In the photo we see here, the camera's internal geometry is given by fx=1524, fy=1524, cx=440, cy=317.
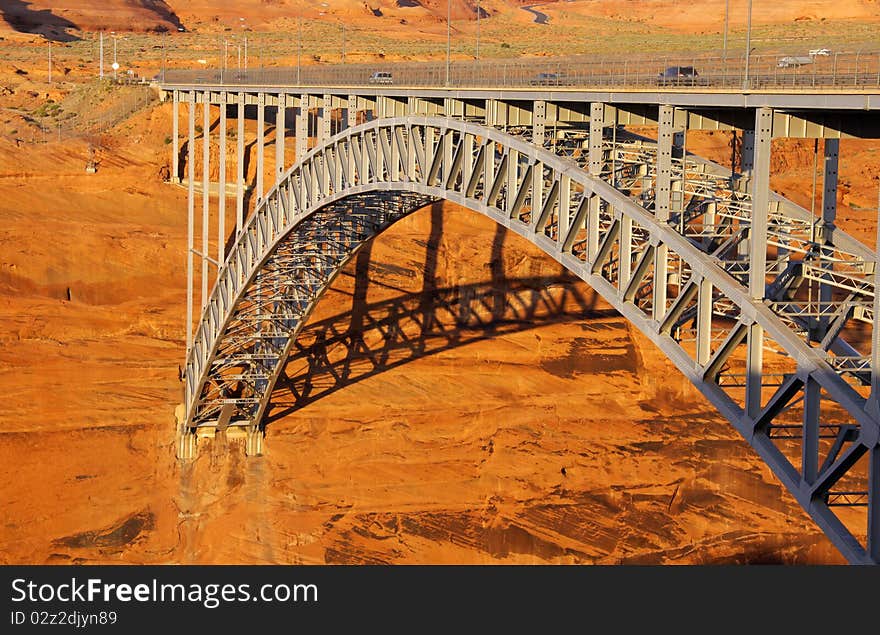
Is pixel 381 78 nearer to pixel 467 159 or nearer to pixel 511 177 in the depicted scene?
pixel 467 159

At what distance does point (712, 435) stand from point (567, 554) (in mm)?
7153

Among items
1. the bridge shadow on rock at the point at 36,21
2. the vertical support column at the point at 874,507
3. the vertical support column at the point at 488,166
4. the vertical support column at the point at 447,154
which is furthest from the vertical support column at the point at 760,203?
the bridge shadow on rock at the point at 36,21

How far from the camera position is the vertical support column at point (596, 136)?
26.0m

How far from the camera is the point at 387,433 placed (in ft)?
170

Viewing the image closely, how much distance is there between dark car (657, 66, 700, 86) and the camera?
24.5 meters

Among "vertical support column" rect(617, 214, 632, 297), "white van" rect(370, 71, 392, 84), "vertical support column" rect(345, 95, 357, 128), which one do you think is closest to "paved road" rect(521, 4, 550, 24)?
"white van" rect(370, 71, 392, 84)

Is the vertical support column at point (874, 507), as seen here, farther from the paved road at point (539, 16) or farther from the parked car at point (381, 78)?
the paved road at point (539, 16)

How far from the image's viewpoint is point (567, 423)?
174 ft

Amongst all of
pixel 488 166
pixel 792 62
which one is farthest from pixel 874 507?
pixel 488 166

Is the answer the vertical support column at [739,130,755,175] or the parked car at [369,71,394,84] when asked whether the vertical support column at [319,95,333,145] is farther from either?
the vertical support column at [739,130,755,175]

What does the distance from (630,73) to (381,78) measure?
41.6 ft

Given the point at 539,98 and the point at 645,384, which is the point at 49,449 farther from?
the point at 539,98

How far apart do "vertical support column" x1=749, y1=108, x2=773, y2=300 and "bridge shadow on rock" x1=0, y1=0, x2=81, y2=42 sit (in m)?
91.5

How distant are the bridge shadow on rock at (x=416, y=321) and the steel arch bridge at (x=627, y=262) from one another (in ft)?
9.51
